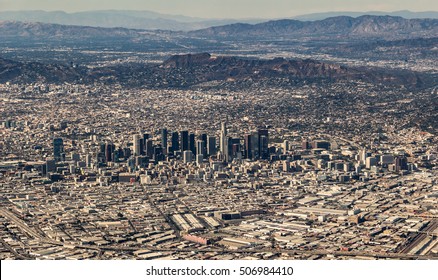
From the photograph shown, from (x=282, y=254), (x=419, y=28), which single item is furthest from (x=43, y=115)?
(x=419, y=28)

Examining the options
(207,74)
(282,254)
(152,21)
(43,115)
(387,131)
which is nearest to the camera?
(282,254)

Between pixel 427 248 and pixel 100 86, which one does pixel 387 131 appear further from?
pixel 100 86

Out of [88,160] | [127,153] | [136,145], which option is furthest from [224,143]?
[88,160]

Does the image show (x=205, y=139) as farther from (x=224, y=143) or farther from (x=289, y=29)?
(x=289, y=29)

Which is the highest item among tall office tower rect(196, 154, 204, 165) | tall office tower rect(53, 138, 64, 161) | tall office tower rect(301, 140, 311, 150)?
tall office tower rect(196, 154, 204, 165)

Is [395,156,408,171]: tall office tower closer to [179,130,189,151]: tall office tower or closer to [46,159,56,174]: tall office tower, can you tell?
[179,130,189,151]: tall office tower

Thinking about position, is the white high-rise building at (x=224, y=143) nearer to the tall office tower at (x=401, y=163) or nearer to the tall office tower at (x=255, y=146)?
the tall office tower at (x=255, y=146)

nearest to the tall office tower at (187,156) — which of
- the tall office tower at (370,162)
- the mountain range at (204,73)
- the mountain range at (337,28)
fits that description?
the tall office tower at (370,162)

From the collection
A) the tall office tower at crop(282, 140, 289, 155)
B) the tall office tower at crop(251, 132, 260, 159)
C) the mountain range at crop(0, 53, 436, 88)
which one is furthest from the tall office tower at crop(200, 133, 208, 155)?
the mountain range at crop(0, 53, 436, 88)
